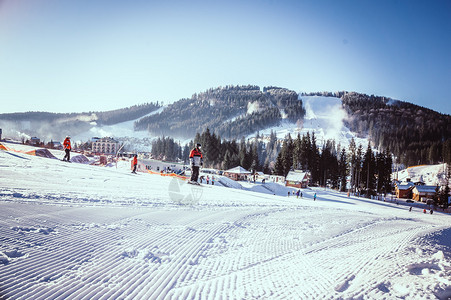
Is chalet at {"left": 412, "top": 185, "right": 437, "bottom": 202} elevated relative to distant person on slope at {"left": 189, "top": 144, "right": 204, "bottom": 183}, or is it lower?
lower

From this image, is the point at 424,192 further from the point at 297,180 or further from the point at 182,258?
the point at 182,258

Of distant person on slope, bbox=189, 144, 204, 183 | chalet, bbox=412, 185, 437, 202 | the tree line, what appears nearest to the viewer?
distant person on slope, bbox=189, 144, 204, 183

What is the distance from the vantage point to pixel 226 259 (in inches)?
201

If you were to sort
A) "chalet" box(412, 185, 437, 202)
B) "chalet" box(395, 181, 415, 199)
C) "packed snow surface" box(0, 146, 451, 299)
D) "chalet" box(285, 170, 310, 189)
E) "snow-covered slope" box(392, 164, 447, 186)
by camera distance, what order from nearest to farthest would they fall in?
"packed snow surface" box(0, 146, 451, 299) < "chalet" box(285, 170, 310, 189) < "chalet" box(412, 185, 437, 202) < "chalet" box(395, 181, 415, 199) < "snow-covered slope" box(392, 164, 447, 186)

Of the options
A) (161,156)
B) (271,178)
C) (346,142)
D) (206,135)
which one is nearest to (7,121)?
(161,156)

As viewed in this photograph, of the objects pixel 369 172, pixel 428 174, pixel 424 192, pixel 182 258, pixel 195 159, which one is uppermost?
pixel 428 174

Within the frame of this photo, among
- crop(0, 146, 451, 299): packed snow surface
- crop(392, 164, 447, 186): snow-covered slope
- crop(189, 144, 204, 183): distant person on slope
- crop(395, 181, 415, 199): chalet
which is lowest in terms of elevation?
crop(395, 181, 415, 199): chalet

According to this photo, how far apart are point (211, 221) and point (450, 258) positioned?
6501 mm

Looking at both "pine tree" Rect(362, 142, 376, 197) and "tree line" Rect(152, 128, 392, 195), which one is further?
"tree line" Rect(152, 128, 392, 195)

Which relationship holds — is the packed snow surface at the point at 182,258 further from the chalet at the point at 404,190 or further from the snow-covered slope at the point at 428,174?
the snow-covered slope at the point at 428,174

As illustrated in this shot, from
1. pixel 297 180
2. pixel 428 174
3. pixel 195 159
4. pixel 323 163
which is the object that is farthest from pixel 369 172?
pixel 428 174

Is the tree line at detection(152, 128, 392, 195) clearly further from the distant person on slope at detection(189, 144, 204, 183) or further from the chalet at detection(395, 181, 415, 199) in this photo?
the distant person on slope at detection(189, 144, 204, 183)

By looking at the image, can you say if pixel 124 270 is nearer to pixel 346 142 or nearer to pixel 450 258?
pixel 450 258

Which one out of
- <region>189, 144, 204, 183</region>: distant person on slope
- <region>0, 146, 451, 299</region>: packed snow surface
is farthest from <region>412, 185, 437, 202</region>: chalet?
<region>0, 146, 451, 299</region>: packed snow surface
